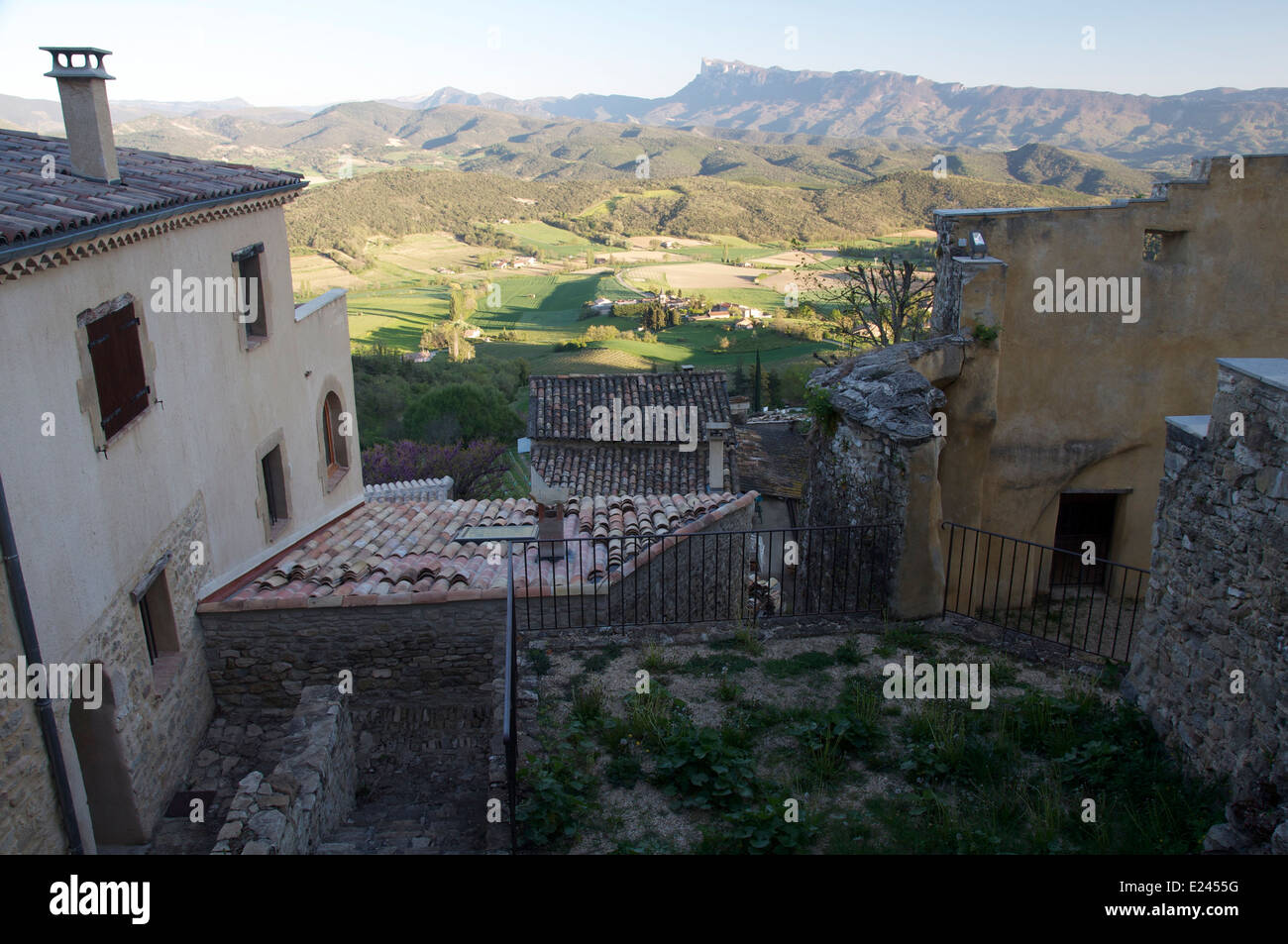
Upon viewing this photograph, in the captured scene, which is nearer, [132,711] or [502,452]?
[132,711]


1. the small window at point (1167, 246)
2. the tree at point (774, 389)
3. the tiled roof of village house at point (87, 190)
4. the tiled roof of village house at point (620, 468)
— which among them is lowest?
the tree at point (774, 389)

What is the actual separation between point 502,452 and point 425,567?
23.1 metres

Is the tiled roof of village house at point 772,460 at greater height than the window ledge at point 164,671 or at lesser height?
lesser

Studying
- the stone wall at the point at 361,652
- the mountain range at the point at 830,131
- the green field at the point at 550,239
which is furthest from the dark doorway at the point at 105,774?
the green field at the point at 550,239

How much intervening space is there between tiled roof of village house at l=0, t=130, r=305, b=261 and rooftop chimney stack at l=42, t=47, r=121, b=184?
188 millimetres

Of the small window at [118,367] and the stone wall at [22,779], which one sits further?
the small window at [118,367]

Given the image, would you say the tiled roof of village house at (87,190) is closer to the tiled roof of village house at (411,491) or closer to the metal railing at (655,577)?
the metal railing at (655,577)

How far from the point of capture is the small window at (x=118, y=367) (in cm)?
723

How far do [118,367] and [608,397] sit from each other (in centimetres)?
1764

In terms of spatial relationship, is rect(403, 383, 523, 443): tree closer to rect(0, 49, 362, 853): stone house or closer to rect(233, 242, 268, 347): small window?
rect(0, 49, 362, 853): stone house

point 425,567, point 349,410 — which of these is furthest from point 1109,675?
point 349,410

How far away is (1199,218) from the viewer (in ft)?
37.4

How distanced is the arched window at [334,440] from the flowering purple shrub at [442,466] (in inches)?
598
